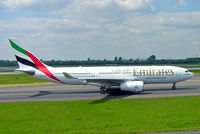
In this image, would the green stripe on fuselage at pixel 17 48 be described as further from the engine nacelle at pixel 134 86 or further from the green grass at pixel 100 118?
the engine nacelle at pixel 134 86

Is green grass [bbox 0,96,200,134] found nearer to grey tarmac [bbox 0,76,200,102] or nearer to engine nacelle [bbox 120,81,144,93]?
grey tarmac [bbox 0,76,200,102]

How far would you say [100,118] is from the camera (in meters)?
17.9

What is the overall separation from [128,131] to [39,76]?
77.1 ft

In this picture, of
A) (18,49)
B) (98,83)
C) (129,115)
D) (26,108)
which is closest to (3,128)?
(26,108)

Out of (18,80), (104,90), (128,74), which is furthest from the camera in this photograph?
(18,80)

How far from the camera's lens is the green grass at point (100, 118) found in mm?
14743

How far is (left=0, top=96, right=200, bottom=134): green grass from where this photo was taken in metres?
14.7

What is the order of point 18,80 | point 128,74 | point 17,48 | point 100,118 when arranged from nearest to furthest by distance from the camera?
1. point 100,118
2. point 17,48
3. point 128,74
4. point 18,80

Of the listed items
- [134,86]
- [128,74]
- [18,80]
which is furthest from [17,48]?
[18,80]

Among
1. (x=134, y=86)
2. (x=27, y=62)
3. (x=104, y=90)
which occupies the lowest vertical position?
(x=104, y=90)

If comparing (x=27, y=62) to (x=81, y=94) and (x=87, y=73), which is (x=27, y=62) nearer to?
(x=87, y=73)

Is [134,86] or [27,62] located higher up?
[27,62]

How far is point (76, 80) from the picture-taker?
3472 centimetres

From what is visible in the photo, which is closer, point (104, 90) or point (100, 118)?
point (100, 118)
